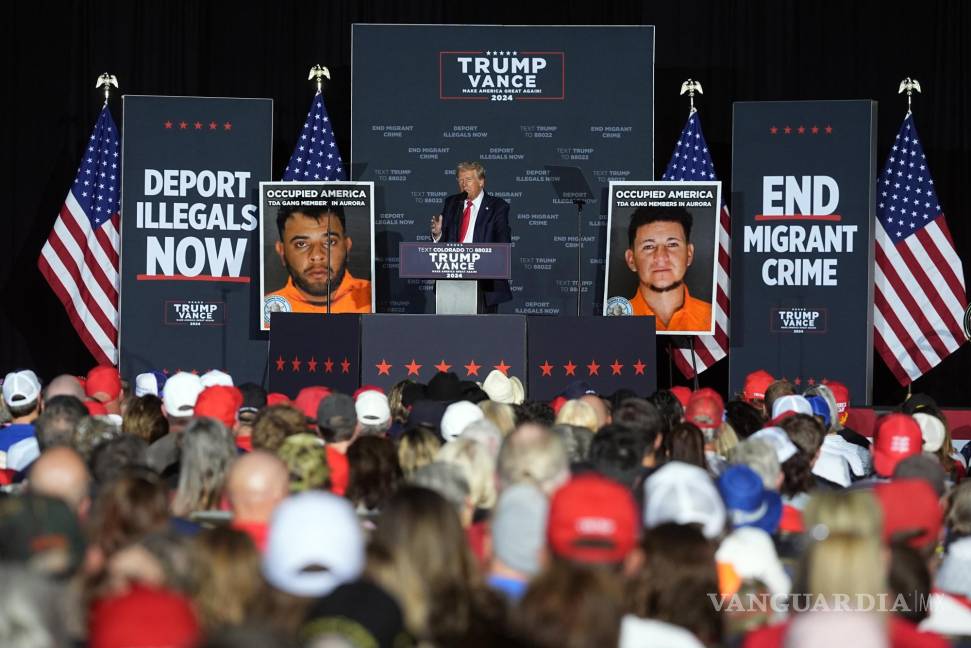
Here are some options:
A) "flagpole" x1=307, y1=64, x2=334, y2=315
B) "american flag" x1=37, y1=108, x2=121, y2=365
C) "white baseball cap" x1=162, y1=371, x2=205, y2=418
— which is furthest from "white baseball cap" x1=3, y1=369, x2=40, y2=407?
"american flag" x1=37, y1=108, x2=121, y2=365

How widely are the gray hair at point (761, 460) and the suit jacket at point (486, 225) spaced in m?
7.43

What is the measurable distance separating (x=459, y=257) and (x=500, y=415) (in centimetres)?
513

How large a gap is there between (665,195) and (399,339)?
3.56m

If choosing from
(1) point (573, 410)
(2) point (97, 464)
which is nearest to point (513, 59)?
(1) point (573, 410)

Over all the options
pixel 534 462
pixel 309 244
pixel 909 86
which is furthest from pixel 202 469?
pixel 909 86

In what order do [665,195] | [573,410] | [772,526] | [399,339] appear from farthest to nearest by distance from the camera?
[665,195] < [399,339] < [573,410] < [772,526]

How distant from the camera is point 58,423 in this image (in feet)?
20.2

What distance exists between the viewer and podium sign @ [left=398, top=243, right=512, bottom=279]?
11594mm

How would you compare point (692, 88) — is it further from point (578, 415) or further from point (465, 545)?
point (465, 545)

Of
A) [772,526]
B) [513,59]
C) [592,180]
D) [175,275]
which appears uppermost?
[513,59]

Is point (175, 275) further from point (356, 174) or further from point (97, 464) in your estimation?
point (97, 464)

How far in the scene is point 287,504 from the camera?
3.64 metres

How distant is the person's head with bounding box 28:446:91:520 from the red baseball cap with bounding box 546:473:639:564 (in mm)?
1657

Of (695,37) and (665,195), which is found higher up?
(695,37)
